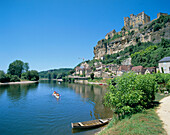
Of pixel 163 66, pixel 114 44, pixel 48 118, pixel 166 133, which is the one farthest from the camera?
pixel 114 44

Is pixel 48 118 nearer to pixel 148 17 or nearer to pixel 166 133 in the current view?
pixel 166 133

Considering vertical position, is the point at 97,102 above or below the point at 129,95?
below

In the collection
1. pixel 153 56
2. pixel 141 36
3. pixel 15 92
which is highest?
pixel 141 36

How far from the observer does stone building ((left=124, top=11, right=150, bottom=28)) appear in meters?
97.4

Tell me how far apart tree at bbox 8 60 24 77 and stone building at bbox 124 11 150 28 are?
335ft

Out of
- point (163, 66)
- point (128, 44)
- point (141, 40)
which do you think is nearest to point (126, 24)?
point (128, 44)

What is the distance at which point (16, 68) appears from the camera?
102 metres

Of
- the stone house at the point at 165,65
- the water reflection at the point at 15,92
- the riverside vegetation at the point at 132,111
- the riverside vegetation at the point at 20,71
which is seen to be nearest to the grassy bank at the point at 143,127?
the riverside vegetation at the point at 132,111

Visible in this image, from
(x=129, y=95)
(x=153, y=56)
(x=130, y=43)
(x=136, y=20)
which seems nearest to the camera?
(x=129, y=95)

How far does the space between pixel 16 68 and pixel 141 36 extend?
102331mm

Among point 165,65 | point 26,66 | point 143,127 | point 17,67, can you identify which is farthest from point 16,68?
point 143,127

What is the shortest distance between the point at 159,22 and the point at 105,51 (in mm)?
52295

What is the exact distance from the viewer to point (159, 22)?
251 ft

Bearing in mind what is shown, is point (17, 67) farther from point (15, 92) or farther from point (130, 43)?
point (130, 43)
